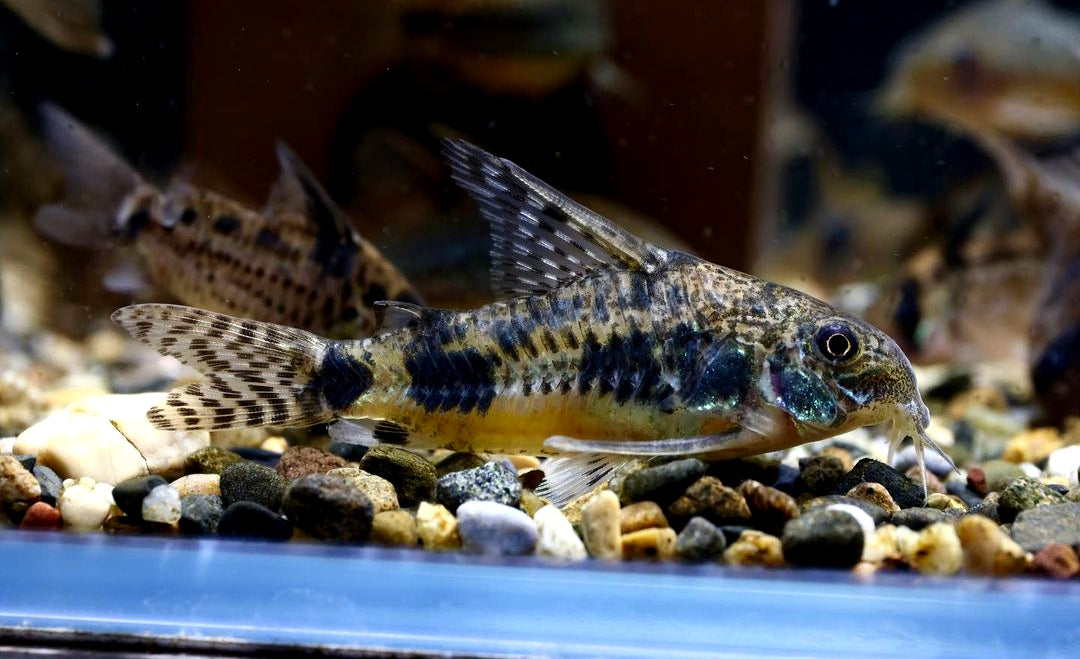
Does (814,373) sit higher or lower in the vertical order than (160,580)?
higher

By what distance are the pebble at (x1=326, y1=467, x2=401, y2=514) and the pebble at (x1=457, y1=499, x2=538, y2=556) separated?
0.40 metres

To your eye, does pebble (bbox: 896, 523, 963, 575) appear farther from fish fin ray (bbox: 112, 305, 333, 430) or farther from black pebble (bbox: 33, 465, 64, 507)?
black pebble (bbox: 33, 465, 64, 507)

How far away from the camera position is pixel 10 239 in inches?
274

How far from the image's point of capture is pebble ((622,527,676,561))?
8.61 ft

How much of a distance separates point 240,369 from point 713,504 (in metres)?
1.76

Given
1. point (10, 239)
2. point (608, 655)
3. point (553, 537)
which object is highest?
point (10, 239)

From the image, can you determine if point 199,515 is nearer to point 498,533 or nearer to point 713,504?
point 498,533

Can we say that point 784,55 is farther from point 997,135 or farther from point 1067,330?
point 1067,330

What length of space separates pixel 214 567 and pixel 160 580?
0.14 metres

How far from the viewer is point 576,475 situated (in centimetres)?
313

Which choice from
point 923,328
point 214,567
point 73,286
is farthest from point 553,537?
point 923,328

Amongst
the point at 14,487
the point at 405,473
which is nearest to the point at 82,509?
the point at 14,487

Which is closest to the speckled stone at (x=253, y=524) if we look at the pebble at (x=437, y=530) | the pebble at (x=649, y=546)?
the pebble at (x=437, y=530)

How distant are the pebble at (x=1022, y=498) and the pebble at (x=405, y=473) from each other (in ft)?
6.53
